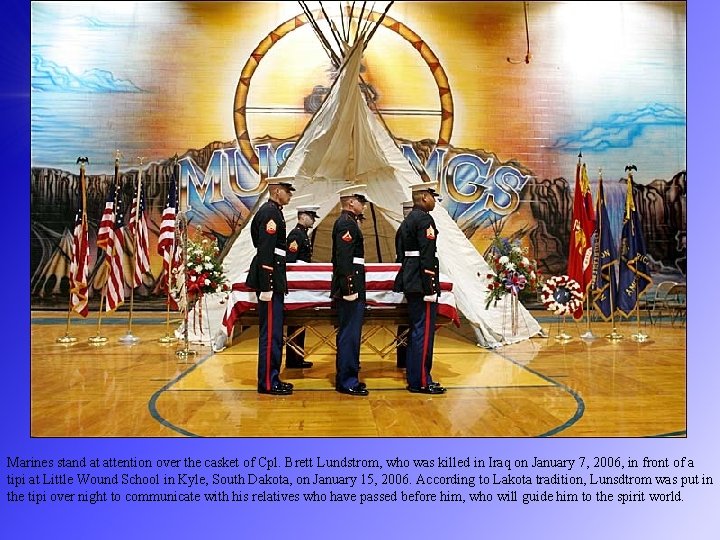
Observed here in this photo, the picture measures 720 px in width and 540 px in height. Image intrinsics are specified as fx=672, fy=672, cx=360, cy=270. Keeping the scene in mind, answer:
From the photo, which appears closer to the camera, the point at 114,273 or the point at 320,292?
the point at 320,292

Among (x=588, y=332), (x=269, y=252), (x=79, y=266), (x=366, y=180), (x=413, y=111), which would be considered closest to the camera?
(x=269, y=252)

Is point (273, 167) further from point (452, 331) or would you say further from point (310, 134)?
point (452, 331)

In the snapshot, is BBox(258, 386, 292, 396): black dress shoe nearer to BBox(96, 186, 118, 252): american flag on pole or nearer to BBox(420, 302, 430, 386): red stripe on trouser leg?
BBox(420, 302, 430, 386): red stripe on trouser leg

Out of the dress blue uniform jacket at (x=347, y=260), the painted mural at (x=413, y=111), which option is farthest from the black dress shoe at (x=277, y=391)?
the painted mural at (x=413, y=111)

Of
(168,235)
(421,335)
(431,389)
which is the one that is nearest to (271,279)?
(421,335)

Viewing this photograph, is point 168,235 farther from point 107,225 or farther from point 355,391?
point 355,391

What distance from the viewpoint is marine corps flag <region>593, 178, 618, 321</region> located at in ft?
24.3

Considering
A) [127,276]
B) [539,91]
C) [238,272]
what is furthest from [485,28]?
[127,276]

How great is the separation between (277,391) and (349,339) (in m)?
0.59

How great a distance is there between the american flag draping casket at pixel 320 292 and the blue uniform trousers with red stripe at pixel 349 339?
0.40 metres

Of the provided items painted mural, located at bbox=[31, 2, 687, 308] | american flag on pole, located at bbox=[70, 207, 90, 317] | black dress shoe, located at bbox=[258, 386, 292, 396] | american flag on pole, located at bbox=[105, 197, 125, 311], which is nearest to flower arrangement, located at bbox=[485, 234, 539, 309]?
painted mural, located at bbox=[31, 2, 687, 308]

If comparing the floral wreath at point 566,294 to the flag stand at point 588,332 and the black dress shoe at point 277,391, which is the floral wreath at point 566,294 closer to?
the flag stand at point 588,332

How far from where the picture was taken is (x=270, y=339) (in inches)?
174

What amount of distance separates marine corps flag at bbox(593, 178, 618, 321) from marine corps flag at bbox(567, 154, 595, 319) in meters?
0.33
